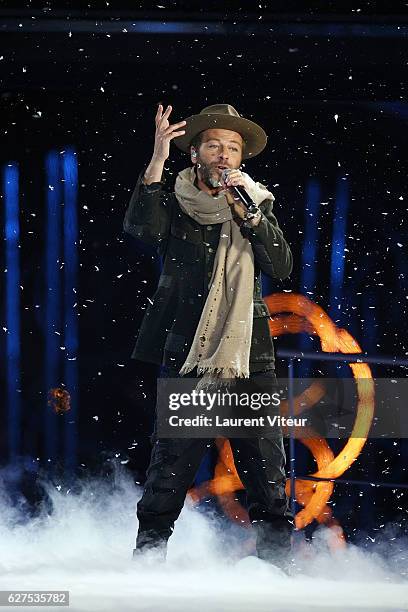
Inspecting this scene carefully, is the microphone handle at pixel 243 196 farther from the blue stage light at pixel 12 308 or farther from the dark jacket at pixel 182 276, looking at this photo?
the blue stage light at pixel 12 308

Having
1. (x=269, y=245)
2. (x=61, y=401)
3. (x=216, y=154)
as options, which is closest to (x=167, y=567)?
(x=61, y=401)

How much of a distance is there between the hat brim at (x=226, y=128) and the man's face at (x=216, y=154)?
2cm

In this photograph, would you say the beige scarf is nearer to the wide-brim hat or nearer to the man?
the man

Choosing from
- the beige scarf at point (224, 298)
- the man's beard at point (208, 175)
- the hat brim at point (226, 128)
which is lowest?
the beige scarf at point (224, 298)

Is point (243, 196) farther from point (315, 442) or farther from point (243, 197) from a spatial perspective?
point (315, 442)

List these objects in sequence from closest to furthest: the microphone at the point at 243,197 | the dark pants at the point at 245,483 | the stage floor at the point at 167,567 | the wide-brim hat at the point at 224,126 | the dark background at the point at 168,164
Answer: the stage floor at the point at 167,567 → the microphone at the point at 243,197 → the dark pants at the point at 245,483 → the wide-brim hat at the point at 224,126 → the dark background at the point at 168,164

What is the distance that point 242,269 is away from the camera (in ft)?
8.20

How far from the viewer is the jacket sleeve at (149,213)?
240cm

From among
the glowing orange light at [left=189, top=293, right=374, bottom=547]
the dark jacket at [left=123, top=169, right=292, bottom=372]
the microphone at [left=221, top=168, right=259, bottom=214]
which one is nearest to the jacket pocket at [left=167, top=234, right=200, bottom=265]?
the dark jacket at [left=123, top=169, right=292, bottom=372]

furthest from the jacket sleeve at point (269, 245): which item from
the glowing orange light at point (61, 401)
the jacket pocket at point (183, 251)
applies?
the glowing orange light at point (61, 401)

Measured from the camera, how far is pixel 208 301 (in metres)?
2.50

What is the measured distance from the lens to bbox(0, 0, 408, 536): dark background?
9.27ft

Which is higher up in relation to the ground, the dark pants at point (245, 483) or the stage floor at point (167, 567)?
the dark pants at point (245, 483)

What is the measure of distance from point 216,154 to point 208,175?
0.07 metres
